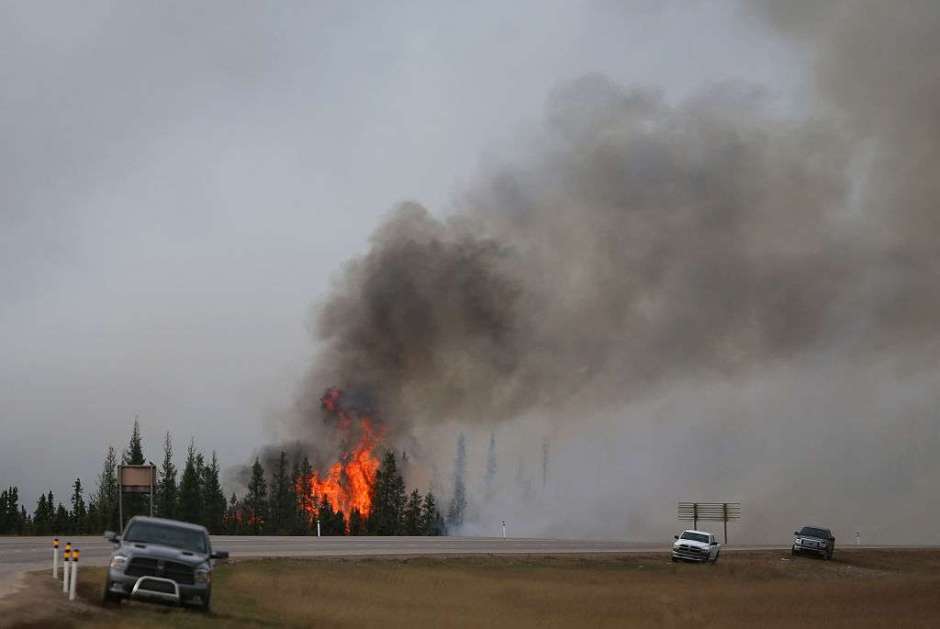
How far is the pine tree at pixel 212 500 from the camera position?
138 meters

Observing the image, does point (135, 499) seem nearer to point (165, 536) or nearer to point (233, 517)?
point (233, 517)

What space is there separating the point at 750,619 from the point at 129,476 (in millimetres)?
33172

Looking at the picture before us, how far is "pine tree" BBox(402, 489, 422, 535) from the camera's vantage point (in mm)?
130875

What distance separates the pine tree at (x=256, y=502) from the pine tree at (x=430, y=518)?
20.6m

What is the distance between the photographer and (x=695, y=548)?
5925cm

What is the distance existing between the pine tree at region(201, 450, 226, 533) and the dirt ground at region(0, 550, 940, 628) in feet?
289

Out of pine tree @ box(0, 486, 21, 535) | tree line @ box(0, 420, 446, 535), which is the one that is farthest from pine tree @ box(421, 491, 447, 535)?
pine tree @ box(0, 486, 21, 535)

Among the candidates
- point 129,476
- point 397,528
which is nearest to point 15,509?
point 397,528

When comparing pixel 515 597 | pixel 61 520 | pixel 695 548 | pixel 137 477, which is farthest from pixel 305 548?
pixel 61 520

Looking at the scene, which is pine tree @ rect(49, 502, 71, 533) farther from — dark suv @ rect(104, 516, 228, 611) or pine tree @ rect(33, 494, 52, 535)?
dark suv @ rect(104, 516, 228, 611)

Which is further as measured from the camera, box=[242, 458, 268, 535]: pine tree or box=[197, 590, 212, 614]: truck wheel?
box=[242, 458, 268, 535]: pine tree

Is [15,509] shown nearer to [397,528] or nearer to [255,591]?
[397,528]

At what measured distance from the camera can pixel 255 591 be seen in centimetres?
Result: 3559

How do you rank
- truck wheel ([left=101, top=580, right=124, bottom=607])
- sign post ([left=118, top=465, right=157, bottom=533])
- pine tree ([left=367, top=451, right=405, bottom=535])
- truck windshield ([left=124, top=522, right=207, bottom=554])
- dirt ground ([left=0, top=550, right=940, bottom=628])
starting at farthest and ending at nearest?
pine tree ([left=367, top=451, right=405, bottom=535]), sign post ([left=118, top=465, right=157, bottom=533]), dirt ground ([left=0, top=550, right=940, bottom=628]), truck windshield ([left=124, top=522, right=207, bottom=554]), truck wheel ([left=101, top=580, right=124, bottom=607])
